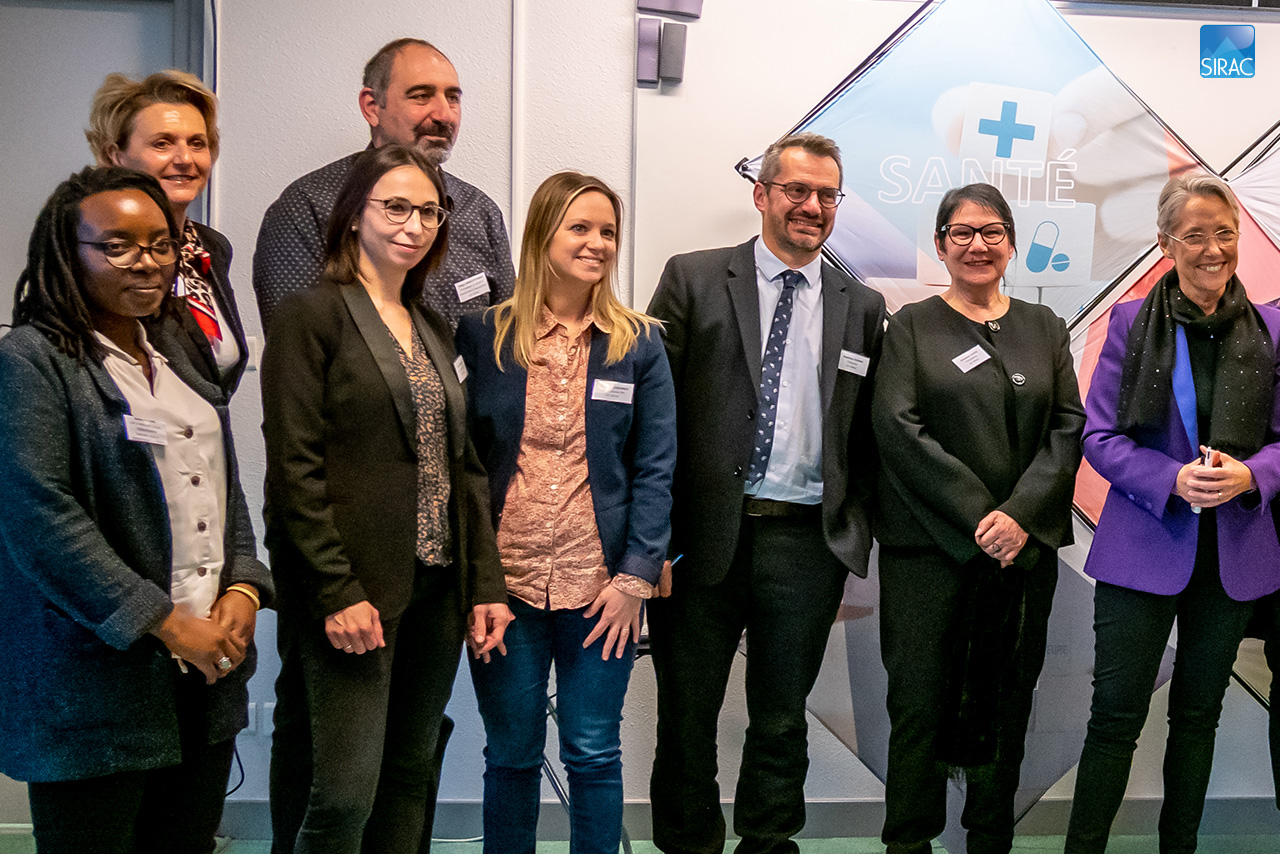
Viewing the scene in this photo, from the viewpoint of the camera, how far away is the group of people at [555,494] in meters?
1.58

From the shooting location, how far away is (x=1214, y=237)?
2.49 m

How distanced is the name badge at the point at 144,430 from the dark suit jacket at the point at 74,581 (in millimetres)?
15

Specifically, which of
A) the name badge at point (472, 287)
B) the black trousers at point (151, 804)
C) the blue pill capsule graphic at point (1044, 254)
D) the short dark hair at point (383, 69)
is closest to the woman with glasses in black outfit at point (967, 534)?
the blue pill capsule graphic at point (1044, 254)

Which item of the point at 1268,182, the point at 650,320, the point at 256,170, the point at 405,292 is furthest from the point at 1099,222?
the point at 256,170

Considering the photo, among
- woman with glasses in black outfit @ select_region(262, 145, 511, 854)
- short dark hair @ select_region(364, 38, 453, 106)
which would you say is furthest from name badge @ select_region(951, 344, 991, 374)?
short dark hair @ select_region(364, 38, 453, 106)

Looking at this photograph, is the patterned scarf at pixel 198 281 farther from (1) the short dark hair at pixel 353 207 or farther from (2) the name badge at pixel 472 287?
(2) the name badge at pixel 472 287

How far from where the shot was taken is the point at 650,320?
7.55 ft

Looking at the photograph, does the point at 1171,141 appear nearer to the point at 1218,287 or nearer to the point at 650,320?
the point at 1218,287

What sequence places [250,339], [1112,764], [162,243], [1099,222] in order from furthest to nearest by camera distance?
[1099,222], [250,339], [1112,764], [162,243]

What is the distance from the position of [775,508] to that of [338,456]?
103 centimetres

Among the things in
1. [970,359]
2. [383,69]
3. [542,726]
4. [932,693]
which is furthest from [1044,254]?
[542,726]

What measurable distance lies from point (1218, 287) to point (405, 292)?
→ 77.5 inches

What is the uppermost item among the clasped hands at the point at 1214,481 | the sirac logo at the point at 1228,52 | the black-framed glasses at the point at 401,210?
the sirac logo at the point at 1228,52

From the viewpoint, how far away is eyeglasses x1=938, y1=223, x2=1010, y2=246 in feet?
8.09
